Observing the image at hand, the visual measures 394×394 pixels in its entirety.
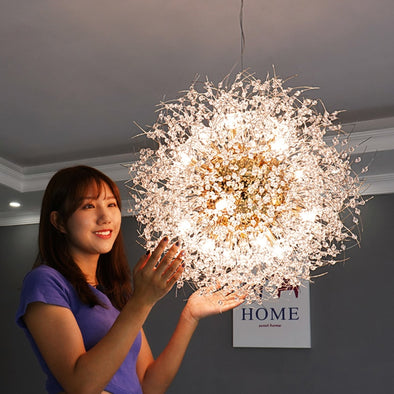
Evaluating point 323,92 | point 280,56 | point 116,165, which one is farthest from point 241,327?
point 280,56

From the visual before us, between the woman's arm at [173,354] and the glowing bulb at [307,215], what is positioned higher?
the glowing bulb at [307,215]

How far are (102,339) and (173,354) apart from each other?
555 mm

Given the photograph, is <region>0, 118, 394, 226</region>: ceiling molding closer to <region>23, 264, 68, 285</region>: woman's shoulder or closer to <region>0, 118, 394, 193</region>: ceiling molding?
<region>0, 118, 394, 193</region>: ceiling molding

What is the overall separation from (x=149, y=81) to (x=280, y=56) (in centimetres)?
77

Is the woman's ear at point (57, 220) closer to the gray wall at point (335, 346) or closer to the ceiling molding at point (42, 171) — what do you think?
the ceiling molding at point (42, 171)

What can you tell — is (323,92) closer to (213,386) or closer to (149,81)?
(149,81)

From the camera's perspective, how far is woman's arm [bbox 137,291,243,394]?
1.84 metres

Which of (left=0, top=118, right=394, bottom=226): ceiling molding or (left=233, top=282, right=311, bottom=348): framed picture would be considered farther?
(left=233, top=282, right=311, bottom=348): framed picture

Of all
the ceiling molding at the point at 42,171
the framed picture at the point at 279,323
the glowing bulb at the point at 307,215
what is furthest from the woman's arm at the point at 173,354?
the ceiling molding at the point at 42,171

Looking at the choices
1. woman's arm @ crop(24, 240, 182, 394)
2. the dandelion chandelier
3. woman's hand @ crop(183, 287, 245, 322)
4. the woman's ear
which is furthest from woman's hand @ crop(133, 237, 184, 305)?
woman's hand @ crop(183, 287, 245, 322)

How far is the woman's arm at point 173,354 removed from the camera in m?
1.84

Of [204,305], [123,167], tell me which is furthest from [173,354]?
[123,167]

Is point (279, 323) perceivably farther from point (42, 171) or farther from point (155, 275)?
point (155, 275)

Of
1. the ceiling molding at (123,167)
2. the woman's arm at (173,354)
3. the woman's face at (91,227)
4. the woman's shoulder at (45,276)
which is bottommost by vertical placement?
the woman's arm at (173,354)
